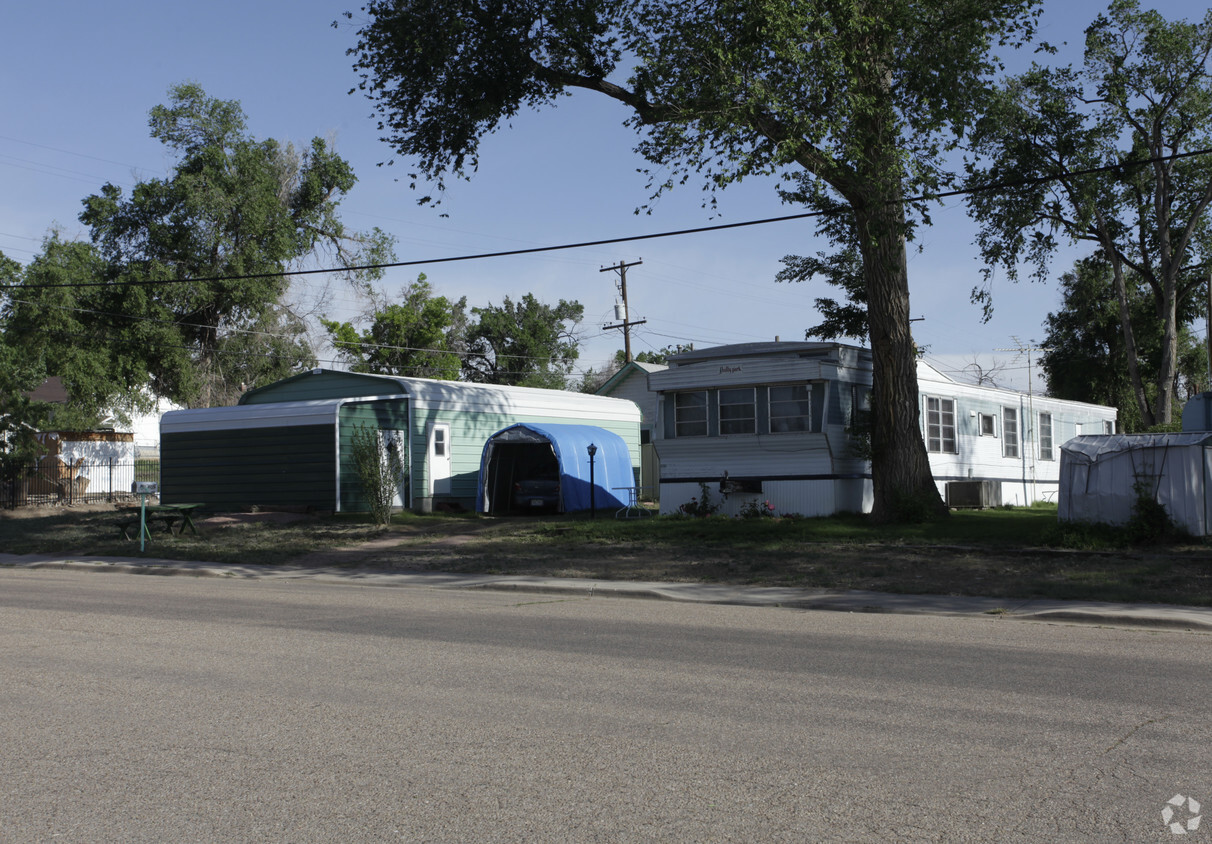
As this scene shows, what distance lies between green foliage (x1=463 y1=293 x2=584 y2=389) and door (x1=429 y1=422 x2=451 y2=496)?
39.5 meters

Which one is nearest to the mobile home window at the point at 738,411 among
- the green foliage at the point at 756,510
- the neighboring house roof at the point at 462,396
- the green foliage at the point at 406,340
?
the green foliage at the point at 756,510

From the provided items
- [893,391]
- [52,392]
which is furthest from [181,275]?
[893,391]

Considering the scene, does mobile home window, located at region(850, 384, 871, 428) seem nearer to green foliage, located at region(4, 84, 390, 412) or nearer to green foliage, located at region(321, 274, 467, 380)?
green foliage, located at region(4, 84, 390, 412)

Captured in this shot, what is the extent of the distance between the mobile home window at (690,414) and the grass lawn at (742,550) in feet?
8.73

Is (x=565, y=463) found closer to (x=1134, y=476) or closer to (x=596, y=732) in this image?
(x=1134, y=476)

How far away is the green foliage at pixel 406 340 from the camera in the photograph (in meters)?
61.2

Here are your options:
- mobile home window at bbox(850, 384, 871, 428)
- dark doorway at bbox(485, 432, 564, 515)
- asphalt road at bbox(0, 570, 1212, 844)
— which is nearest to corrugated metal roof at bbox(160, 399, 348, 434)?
dark doorway at bbox(485, 432, 564, 515)

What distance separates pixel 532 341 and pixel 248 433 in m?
41.4

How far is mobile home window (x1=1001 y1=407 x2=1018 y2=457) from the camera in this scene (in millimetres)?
30531

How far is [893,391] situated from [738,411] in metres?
3.97

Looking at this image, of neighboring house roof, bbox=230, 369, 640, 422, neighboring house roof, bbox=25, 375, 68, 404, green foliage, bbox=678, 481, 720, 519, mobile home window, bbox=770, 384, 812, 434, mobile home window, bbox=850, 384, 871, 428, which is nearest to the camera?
mobile home window, bbox=770, 384, 812, 434

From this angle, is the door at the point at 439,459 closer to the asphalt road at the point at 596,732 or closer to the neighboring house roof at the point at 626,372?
the neighboring house roof at the point at 626,372

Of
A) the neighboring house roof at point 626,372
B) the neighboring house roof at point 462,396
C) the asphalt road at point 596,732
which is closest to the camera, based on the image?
the asphalt road at point 596,732

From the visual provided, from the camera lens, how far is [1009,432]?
3095 centimetres
